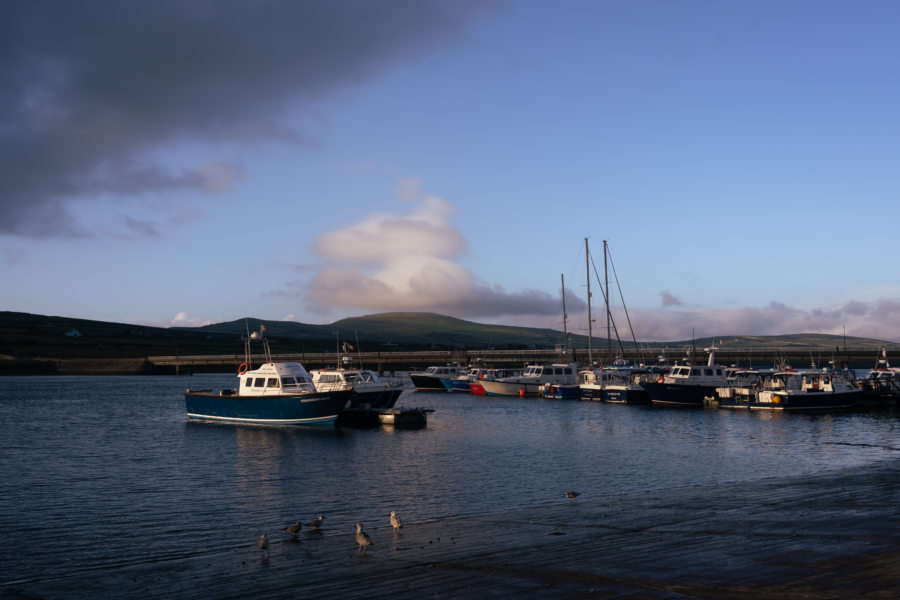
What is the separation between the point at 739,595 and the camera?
1274 cm

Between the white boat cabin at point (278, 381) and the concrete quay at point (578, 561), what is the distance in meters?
34.7

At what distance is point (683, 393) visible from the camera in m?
81.9

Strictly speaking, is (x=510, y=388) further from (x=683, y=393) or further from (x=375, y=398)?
(x=375, y=398)

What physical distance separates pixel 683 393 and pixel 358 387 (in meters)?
38.6

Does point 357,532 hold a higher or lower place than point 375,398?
lower

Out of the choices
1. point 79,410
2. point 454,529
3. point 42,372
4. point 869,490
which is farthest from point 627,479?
point 42,372

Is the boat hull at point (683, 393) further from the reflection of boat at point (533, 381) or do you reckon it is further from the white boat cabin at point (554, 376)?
the white boat cabin at point (554, 376)

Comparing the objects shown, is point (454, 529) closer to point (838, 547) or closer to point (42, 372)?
point (838, 547)

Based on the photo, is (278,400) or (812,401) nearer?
(278,400)

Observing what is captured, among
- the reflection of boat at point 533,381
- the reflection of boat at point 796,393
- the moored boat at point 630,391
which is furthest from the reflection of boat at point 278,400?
the reflection of boat at point 533,381

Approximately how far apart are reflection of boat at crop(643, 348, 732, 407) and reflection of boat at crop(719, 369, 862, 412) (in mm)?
2340

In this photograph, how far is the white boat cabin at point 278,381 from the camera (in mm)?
56938

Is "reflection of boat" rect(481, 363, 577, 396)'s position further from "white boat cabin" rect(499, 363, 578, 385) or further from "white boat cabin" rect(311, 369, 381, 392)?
"white boat cabin" rect(311, 369, 381, 392)

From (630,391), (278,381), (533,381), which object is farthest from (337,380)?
(533,381)
